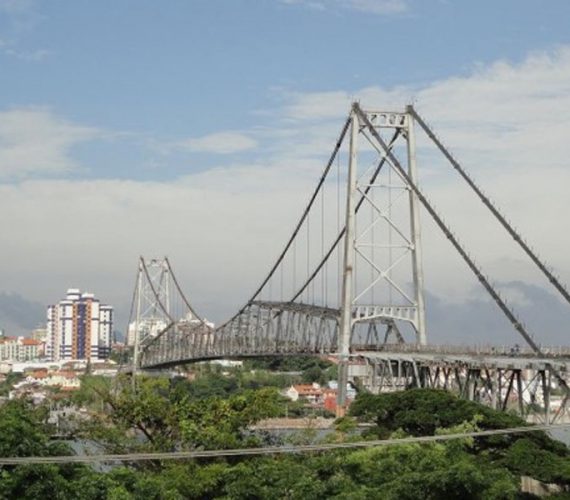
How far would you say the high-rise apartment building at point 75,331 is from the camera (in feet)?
614

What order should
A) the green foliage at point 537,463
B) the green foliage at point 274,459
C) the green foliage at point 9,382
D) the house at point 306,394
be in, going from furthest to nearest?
the green foliage at point 9,382 → the house at point 306,394 → the green foliage at point 537,463 → the green foliage at point 274,459

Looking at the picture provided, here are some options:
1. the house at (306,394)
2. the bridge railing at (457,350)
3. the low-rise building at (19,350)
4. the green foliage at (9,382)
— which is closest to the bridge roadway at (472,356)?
the bridge railing at (457,350)

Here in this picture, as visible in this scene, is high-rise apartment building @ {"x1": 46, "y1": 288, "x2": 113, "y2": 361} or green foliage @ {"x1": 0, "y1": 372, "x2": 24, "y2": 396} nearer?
green foliage @ {"x1": 0, "y1": 372, "x2": 24, "y2": 396}

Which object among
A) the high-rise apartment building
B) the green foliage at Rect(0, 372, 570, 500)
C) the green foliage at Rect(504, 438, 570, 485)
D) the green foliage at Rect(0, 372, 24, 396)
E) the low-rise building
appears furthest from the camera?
the low-rise building

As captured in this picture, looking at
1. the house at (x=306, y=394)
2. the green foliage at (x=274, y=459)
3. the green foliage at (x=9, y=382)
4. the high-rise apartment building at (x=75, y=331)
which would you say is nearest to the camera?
the green foliage at (x=274, y=459)

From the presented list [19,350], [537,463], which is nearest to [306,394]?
[537,463]

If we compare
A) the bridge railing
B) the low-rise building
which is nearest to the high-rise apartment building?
the low-rise building

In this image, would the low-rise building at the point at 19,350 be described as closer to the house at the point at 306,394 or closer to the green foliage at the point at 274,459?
the house at the point at 306,394

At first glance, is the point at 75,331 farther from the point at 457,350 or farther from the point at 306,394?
the point at 457,350

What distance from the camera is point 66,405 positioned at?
184 ft

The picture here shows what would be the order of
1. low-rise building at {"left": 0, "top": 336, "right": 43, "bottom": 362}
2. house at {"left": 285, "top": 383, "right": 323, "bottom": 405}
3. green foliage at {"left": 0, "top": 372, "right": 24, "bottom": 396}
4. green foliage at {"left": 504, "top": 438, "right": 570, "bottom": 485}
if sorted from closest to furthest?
green foliage at {"left": 504, "top": 438, "right": 570, "bottom": 485}
house at {"left": 285, "top": 383, "right": 323, "bottom": 405}
green foliage at {"left": 0, "top": 372, "right": 24, "bottom": 396}
low-rise building at {"left": 0, "top": 336, "right": 43, "bottom": 362}

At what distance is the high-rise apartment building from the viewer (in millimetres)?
187250

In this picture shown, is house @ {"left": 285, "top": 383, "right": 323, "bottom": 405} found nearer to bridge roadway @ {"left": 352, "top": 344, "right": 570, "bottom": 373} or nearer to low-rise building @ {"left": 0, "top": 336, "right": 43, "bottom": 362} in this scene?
bridge roadway @ {"left": 352, "top": 344, "right": 570, "bottom": 373}

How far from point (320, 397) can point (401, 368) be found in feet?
167
